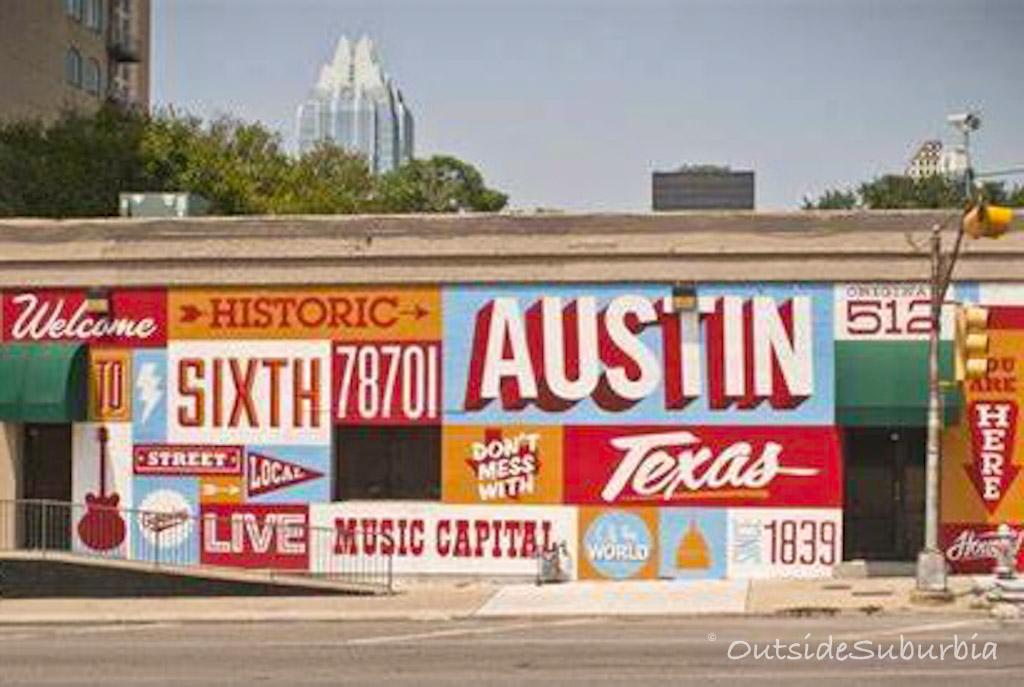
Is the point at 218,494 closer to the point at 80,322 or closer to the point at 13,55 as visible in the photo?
the point at 80,322

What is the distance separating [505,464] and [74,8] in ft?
243

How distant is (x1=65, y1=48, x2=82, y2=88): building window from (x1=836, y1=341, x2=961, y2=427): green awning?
243 ft

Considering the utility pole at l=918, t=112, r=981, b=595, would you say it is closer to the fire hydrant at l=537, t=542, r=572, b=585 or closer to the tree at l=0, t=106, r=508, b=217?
the fire hydrant at l=537, t=542, r=572, b=585

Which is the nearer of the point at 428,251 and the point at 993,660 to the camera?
the point at 993,660

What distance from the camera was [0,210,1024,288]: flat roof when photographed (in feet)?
82.8

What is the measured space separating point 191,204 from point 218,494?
228 inches

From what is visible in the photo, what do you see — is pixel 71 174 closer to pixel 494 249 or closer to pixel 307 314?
pixel 307 314

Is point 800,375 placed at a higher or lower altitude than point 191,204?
lower

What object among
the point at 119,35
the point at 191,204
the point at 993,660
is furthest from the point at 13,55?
the point at 993,660

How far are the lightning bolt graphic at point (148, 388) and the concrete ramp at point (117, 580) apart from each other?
2697mm

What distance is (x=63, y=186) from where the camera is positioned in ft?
183

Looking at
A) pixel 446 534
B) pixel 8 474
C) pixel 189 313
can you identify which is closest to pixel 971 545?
pixel 446 534

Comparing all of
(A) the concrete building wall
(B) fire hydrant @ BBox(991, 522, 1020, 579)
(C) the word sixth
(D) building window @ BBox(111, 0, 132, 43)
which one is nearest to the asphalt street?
(B) fire hydrant @ BBox(991, 522, 1020, 579)

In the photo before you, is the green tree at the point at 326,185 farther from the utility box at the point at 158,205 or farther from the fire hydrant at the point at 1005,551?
the fire hydrant at the point at 1005,551
